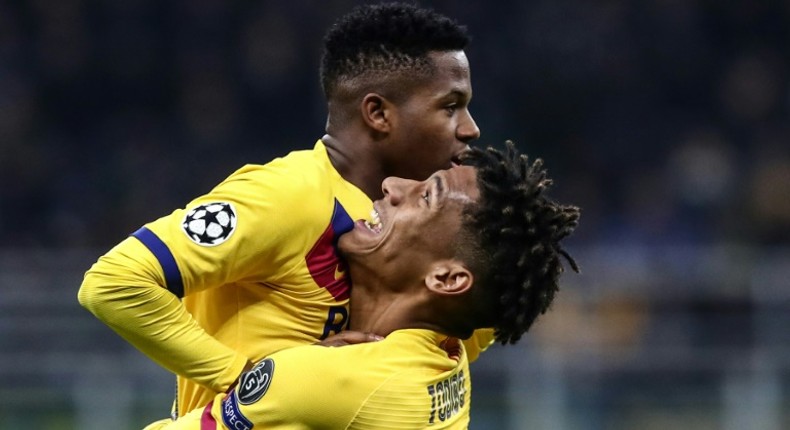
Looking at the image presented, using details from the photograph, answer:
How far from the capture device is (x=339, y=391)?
3.08 m

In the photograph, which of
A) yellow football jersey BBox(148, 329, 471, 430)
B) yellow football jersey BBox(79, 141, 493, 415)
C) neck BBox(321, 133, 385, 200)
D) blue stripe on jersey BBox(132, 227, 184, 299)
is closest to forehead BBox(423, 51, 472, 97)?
neck BBox(321, 133, 385, 200)

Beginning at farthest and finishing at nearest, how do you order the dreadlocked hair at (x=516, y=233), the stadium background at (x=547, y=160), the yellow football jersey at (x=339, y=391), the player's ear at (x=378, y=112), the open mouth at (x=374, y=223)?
the stadium background at (x=547, y=160) < the player's ear at (x=378, y=112) < the open mouth at (x=374, y=223) < the dreadlocked hair at (x=516, y=233) < the yellow football jersey at (x=339, y=391)

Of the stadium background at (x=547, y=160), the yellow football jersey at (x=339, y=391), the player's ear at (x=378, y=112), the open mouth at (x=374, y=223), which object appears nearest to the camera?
the yellow football jersey at (x=339, y=391)

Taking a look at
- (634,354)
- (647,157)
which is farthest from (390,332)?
(647,157)

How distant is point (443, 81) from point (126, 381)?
4246 mm

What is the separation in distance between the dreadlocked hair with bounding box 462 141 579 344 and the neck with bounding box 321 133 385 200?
32 cm

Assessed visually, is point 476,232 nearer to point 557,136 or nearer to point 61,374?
point 61,374

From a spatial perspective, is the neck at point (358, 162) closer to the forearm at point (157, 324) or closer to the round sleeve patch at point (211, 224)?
the round sleeve patch at point (211, 224)

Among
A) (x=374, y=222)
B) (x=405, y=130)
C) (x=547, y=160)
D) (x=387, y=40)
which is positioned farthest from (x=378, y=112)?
(x=547, y=160)

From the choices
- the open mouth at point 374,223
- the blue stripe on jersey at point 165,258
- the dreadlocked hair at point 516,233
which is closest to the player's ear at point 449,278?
the dreadlocked hair at point 516,233

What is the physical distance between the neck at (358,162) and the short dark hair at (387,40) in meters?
0.17

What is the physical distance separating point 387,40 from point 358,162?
32 cm

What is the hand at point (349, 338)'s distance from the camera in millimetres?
3270

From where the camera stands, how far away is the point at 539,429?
7273mm
